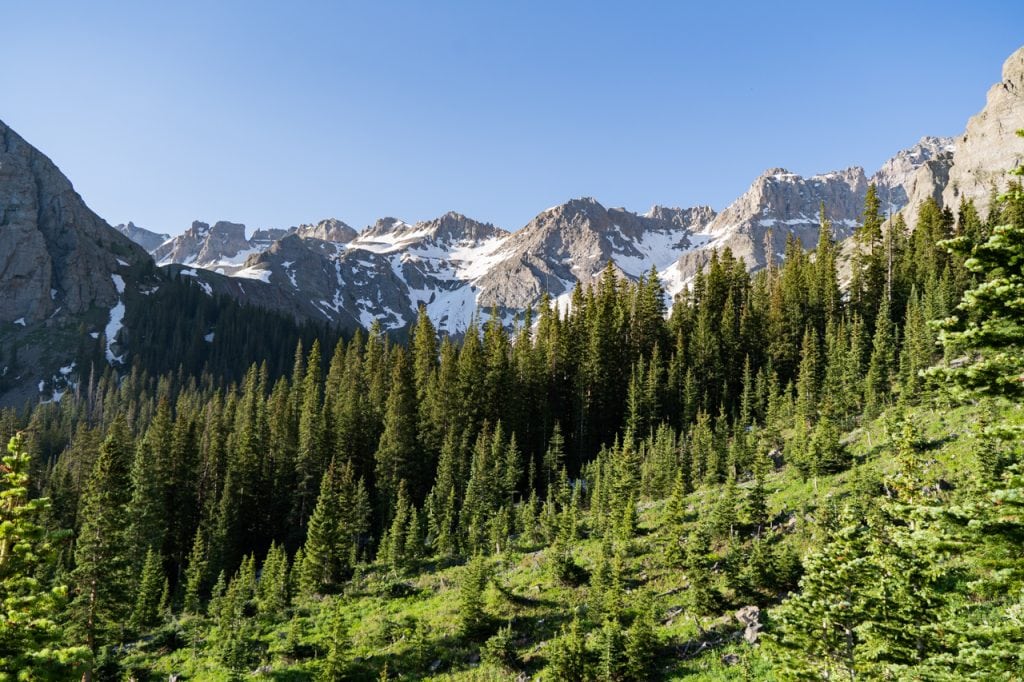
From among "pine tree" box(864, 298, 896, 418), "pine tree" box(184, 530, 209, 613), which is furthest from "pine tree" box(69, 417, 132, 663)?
"pine tree" box(864, 298, 896, 418)

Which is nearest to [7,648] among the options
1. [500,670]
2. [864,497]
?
[500,670]

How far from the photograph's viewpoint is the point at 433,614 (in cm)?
3428

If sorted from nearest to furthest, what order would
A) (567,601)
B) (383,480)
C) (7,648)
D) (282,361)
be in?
(7,648), (567,601), (383,480), (282,361)

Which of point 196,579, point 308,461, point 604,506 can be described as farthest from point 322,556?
point 308,461

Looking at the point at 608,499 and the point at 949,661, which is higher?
the point at 949,661

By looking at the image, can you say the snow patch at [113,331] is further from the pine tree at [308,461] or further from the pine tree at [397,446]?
the pine tree at [397,446]

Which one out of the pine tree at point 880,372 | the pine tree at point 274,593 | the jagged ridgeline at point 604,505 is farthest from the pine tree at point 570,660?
the pine tree at point 880,372

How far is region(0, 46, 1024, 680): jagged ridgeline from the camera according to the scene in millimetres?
15203

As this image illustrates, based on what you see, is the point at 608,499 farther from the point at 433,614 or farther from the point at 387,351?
the point at 387,351

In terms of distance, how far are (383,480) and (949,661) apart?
191ft

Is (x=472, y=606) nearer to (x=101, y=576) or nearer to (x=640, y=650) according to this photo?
(x=640, y=650)

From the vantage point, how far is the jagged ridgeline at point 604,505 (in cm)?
1520

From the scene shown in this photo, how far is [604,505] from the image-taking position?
42.8 metres

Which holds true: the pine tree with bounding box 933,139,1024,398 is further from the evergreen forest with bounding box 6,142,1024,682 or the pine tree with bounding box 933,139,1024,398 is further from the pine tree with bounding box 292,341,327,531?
the pine tree with bounding box 292,341,327,531
